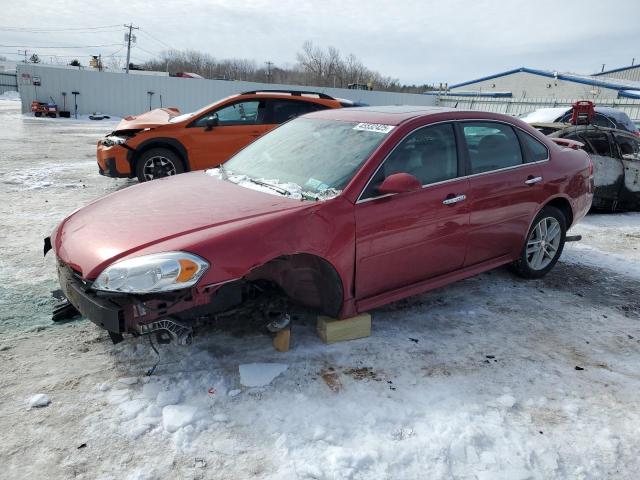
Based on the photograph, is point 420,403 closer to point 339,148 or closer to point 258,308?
point 258,308

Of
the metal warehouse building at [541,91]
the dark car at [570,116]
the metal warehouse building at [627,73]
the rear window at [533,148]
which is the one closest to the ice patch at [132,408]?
the rear window at [533,148]

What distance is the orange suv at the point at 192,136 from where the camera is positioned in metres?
7.82

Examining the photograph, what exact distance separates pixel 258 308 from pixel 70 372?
1200 mm

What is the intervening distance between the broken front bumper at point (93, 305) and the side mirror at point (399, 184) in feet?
5.85

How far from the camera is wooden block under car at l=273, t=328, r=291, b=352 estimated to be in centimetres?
321

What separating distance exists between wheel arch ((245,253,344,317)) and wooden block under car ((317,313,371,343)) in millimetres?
75

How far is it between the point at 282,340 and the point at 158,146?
573 cm

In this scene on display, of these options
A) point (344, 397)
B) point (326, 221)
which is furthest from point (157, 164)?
point (344, 397)

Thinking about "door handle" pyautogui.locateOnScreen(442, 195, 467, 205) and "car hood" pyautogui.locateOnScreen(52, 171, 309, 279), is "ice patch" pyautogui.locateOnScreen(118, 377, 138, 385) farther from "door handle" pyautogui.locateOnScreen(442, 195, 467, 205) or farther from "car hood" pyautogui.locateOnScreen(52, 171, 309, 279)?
"door handle" pyautogui.locateOnScreen(442, 195, 467, 205)

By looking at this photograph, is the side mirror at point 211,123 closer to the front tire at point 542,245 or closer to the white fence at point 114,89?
the front tire at point 542,245

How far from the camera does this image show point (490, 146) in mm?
4176

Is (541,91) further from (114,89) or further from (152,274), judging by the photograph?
(152,274)

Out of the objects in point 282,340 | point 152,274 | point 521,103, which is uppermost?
point 521,103

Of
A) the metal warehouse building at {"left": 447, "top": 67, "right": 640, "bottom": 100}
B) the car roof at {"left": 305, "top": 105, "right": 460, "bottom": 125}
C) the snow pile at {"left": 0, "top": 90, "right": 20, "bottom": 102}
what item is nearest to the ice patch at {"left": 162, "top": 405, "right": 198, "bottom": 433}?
the car roof at {"left": 305, "top": 105, "right": 460, "bottom": 125}
